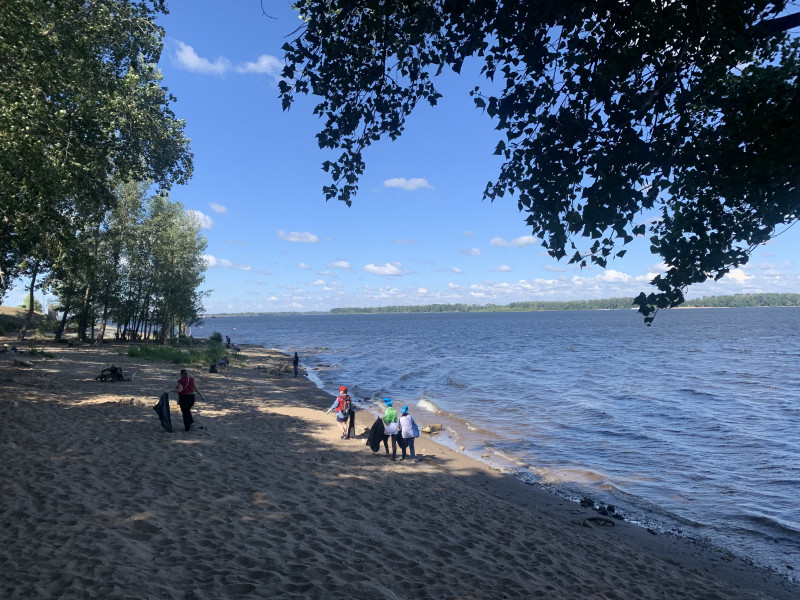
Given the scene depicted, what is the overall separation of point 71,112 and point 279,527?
41.2ft

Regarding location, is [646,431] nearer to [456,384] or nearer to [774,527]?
[774,527]

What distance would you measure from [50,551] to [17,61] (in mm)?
10969

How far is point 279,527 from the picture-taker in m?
7.37

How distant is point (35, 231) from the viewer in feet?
40.7

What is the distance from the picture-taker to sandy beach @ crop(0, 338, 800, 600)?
5.56 metres

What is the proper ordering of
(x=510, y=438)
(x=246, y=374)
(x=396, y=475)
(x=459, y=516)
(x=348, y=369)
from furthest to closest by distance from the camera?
(x=348, y=369) < (x=246, y=374) < (x=510, y=438) < (x=396, y=475) < (x=459, y=516)

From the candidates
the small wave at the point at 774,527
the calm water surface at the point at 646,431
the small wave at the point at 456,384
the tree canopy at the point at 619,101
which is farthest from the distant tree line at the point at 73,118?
the small wave at the point at 456,384

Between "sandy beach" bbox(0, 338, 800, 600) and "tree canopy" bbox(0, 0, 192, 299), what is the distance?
575 centimetres

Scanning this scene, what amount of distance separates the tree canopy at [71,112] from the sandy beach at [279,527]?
5746mm


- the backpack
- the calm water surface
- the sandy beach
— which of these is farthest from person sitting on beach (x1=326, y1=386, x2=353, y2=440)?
the calm water surface

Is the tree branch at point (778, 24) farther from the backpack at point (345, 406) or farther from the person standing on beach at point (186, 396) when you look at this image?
the backpack at point (345, 406)

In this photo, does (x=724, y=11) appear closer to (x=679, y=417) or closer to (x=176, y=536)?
(x=176, y=536)

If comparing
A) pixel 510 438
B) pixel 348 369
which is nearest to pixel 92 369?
pixel 510 438

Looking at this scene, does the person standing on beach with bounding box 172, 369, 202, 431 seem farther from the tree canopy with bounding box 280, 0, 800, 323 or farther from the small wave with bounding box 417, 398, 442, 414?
the small wave with bounding box 417, 398, 442, 414
